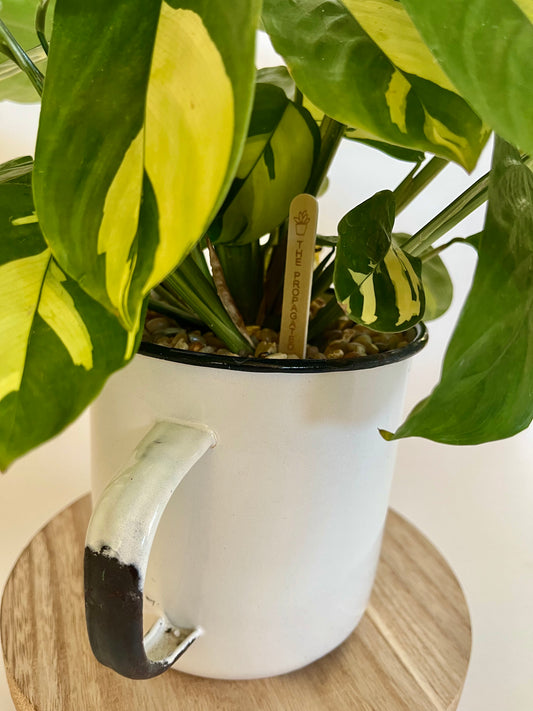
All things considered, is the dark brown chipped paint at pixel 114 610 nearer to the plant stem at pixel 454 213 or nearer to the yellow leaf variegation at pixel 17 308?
the yellow leaf variegation at pixel 17 308

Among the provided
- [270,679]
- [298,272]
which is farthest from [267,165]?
[270,679]

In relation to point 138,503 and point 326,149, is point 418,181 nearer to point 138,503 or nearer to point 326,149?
point 326,149

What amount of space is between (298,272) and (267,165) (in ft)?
0.21

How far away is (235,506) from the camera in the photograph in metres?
0.42

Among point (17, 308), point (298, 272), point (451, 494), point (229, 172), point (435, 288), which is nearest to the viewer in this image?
point (229, 172)

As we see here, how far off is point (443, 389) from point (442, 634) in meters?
0.36

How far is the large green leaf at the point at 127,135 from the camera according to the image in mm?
208

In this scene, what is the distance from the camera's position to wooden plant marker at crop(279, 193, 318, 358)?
1.23ft

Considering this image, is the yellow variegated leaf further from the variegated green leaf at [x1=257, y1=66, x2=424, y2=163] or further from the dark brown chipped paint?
the dark brown chipped paint

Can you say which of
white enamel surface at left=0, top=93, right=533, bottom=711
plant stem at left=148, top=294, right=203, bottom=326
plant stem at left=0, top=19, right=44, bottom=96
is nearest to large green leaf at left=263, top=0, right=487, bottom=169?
plant stem at left=0, top=19, right=44, bottom=96

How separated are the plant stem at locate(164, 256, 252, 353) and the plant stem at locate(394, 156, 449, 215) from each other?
138mm

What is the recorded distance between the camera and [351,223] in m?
0.34

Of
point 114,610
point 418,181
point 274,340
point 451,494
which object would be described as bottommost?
point 451,494

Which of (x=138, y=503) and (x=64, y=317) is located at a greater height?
(x=64, y=317)
